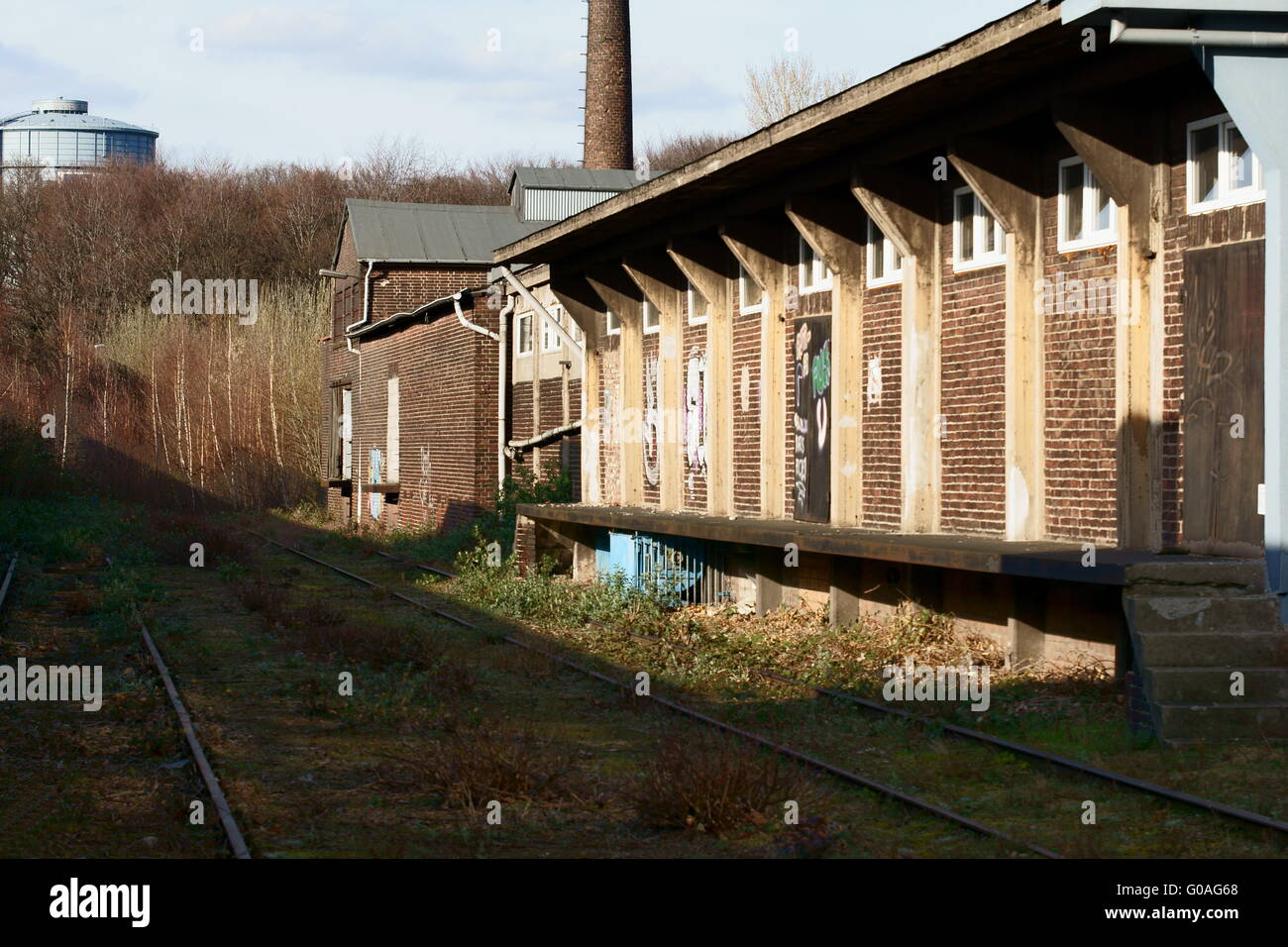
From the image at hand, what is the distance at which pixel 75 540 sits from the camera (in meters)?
28.8

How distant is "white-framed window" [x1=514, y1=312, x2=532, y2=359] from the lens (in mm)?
24922

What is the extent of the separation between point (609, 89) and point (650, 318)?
26663mm

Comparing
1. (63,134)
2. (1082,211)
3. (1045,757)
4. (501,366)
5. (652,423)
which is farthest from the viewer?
(63,134)

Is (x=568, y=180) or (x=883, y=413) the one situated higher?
(x=568, y=180)

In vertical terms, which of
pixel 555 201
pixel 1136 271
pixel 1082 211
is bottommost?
pixel 1136 271

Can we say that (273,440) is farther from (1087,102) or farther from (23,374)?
(1087,102)

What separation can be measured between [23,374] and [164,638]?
4348 centimetres

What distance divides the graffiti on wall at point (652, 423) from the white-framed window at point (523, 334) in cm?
588

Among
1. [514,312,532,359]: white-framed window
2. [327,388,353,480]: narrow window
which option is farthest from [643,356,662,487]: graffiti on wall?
[327,388,353,480]: narrow window

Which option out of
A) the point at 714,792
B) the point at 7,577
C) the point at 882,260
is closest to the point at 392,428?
the point at 7,577

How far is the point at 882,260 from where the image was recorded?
14062mm

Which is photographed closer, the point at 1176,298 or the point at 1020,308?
the point at 1176,298

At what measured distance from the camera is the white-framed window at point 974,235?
12.3 meters

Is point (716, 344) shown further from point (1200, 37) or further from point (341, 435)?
point (341, 435)
